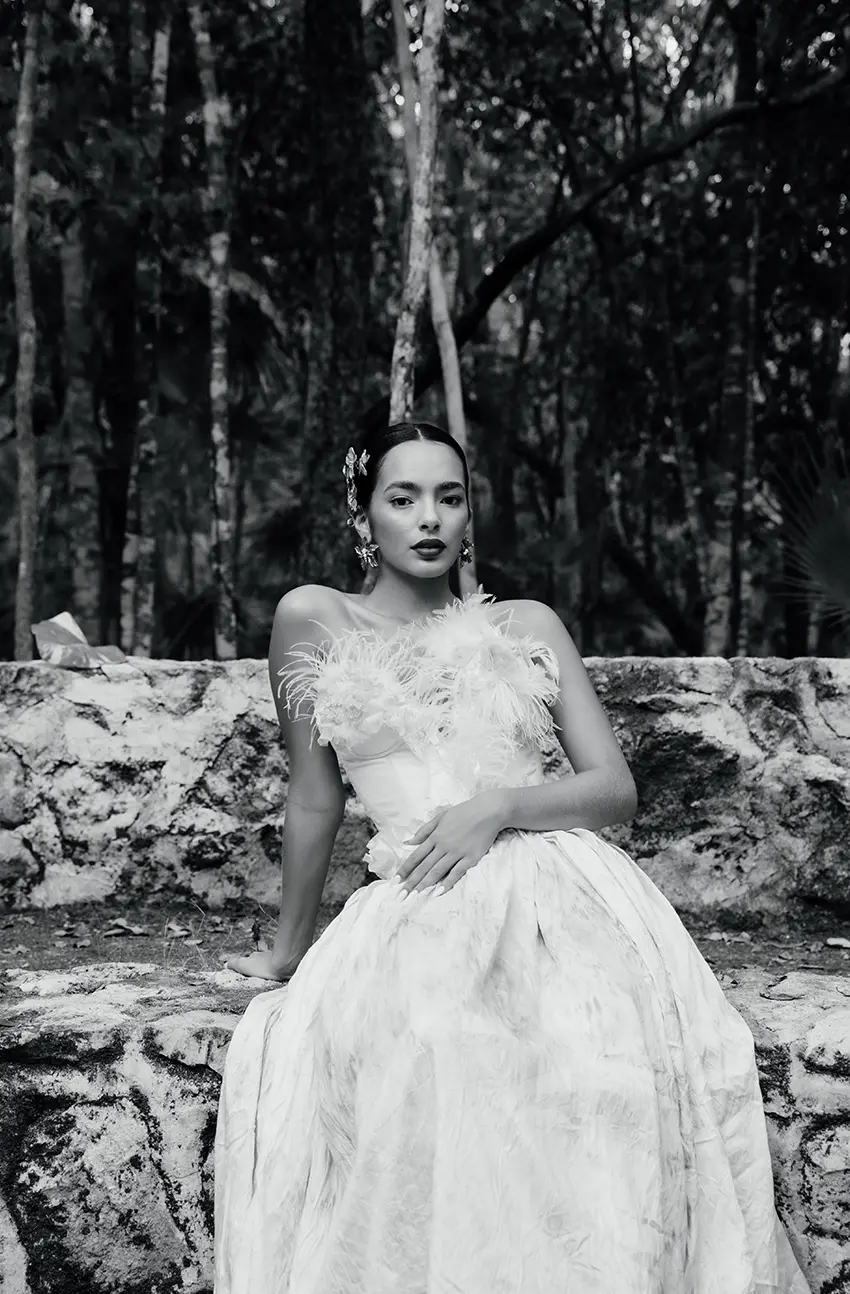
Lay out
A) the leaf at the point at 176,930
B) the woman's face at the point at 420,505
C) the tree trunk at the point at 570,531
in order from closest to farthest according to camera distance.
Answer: the woman's face at the point at 420,505
the leaf at the point at 176,930
the tree trunk at the point at 570,531

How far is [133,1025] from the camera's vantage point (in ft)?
7.62

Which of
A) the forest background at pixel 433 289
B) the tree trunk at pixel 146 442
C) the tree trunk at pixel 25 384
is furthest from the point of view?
the forest background at pixel 433 289

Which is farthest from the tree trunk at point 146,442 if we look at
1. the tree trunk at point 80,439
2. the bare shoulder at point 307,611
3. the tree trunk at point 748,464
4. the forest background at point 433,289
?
the bare shoulder at point 307,611

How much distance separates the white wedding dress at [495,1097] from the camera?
179cm

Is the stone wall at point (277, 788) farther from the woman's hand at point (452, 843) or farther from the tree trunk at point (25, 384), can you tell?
the tree trunk at point (25, 384)

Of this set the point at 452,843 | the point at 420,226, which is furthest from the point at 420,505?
the point at 420,226

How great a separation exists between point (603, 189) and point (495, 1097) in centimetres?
634

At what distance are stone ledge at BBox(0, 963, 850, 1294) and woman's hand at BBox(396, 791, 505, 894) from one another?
0.53 m

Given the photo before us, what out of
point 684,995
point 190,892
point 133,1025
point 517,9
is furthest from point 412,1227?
point 517,9

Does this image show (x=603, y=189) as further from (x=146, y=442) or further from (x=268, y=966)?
(x=268, y=966)

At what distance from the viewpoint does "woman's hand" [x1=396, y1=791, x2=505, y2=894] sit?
213 cm

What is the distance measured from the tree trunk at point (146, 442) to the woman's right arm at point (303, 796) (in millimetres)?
4051

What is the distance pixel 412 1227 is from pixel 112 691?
1922 millimetres

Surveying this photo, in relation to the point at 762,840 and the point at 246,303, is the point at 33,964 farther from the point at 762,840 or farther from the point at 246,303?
the point at 246,303
